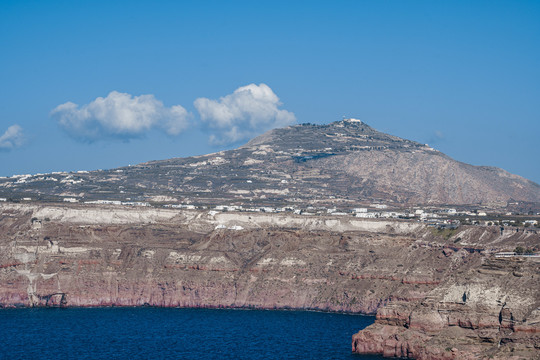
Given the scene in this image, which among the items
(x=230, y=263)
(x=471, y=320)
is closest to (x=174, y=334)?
(x=230, y=263)

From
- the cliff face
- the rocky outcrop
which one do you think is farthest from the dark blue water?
the cliff face

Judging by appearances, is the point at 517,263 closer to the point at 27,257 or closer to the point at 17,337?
the point at 17,337

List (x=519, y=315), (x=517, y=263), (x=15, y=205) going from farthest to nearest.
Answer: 1. (x=15, y=205)
2. (x=517, y=263)
3. (x=519, y=315)

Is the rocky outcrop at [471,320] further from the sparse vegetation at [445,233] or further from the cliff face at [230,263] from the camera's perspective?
the sparse vegetation at [445,233]

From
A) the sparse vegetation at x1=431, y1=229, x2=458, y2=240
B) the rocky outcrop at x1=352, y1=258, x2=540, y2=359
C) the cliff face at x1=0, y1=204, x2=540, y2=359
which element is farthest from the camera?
the sparse vegetation at x1=431, y1=229, x2=458, y2=240

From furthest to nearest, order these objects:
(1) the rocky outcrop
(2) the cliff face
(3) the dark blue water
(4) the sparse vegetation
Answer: (4) the sparse vegetation → (2) the cliff face → (3) the dark blue water → (1) the rocky outcrop

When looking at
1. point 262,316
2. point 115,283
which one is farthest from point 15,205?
point 262,316

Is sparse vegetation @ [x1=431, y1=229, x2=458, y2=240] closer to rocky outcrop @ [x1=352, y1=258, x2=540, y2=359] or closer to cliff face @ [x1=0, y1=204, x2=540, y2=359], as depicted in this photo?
cliff face @ [x1=0, y1=204, x2=540, y2=359]

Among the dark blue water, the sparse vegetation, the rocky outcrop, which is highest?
the sparse vegetation

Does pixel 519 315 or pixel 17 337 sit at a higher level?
pixel 519 315
